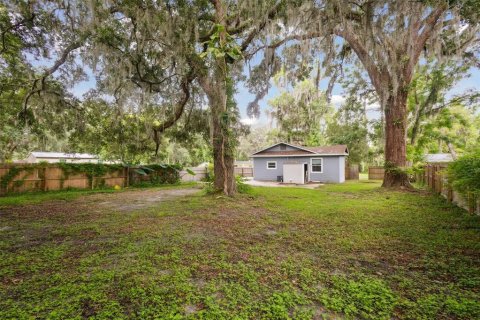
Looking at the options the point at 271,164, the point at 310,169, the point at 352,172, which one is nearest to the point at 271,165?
the point at 271,164

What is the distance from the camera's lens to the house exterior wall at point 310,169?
54.0 feet

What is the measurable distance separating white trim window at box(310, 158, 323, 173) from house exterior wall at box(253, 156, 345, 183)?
14cm

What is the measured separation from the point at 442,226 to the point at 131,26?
9.56 meters

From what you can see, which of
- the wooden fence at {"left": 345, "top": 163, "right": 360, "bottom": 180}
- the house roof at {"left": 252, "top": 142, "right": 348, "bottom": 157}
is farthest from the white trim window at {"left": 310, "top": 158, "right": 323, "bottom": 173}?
the wooden fence at {"left": 345, "top": 163, "right": 360, "bottom": 180}

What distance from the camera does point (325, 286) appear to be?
2.41m

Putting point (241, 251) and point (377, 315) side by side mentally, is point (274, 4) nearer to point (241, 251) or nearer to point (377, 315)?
point (241, 251)

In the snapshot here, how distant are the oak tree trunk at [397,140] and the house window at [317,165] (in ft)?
20.9

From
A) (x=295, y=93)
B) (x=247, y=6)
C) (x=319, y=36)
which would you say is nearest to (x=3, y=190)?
(x=247, y=6)

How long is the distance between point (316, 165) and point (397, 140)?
7006 millimetres

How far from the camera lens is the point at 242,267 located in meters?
2.86

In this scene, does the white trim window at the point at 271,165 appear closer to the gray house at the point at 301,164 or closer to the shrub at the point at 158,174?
the gray house at the point at 301,164

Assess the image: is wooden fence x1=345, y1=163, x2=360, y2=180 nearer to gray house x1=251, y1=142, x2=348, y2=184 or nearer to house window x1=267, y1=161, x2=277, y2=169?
gray house x1=251, y1=142, x2=348, y2=184

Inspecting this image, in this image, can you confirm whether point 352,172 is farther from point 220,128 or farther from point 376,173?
point 220,128

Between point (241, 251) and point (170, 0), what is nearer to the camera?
point (241, 251)
